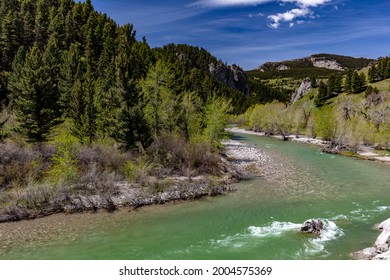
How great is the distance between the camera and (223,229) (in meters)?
24.9

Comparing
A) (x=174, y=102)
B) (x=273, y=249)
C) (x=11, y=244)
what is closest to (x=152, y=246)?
(x=273, y=249)

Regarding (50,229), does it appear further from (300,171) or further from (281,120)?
(281,120)

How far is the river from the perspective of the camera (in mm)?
20625

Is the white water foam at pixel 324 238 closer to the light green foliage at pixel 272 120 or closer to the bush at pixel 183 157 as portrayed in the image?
the bush at pixel 183 157

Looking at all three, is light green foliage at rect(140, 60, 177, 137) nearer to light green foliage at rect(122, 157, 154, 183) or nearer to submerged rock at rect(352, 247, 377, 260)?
light green foliage at rect(122, 157, 154, 183)

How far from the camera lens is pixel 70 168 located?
30625mm

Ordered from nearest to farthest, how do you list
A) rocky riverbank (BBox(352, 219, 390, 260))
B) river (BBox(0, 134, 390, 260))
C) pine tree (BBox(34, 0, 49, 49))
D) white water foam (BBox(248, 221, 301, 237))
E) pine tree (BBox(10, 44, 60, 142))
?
1. rocky riverbank (BBox(352, 219, 390, 260))
2. river (BBox(0, 134, 390, 260))
3. white water foam (BBox(248, 221, 301, 237))
4. pine tree (BBox(10, 44, 60, 142))
5. pine tree (BBox(34, 0, 49, 49))

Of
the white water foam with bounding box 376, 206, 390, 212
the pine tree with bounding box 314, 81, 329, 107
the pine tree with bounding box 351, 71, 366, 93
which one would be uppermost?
the pine tree with bounding box 351, 71, 366, 93

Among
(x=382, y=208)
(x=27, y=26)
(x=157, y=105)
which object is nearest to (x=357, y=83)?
(x=157, y=105)

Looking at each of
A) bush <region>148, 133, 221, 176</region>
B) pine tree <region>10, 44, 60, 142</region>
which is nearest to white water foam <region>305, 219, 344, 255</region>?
bush <region>148, 133, 221, 176</region>

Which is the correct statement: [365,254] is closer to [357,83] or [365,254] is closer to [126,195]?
[126,195]

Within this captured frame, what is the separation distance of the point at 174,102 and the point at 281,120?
70692 mm

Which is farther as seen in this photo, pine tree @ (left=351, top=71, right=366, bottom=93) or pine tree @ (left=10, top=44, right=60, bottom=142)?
→ pine tree @ (left=351, top=71, right=366, bottom=93)

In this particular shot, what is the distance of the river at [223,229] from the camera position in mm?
20625
